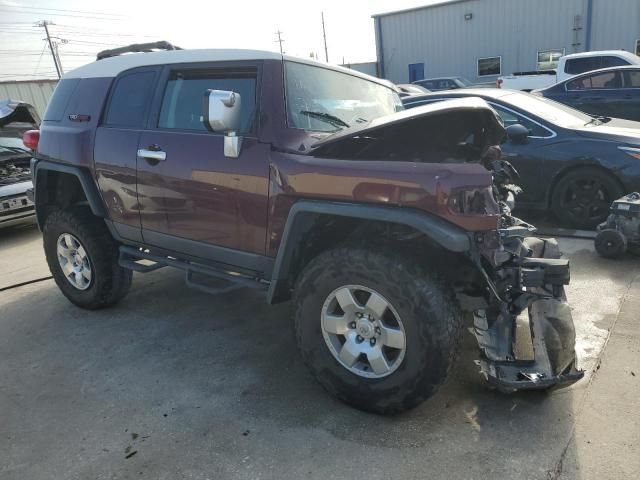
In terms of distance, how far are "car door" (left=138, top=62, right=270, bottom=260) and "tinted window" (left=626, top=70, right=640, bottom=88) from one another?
9.09 metres

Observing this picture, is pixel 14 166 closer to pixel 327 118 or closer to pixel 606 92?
pixel 327 118

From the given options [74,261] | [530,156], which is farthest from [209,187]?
[530,156]

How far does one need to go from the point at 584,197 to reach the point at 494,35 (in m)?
20.5

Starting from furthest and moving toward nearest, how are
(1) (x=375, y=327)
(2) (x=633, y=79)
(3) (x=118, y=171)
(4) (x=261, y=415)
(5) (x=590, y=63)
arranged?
(5) (x=590, y=63) < (2) (x=633, y=79) < (3) (x=118, y=171) < (4) (x=261, y=415) < (1) (x=375, y=327)

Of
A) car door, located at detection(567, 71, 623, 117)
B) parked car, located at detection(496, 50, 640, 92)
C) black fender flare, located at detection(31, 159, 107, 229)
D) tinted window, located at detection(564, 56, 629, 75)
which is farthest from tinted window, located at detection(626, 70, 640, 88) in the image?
black fender flare, located at detection(31, 159, 107, 229)

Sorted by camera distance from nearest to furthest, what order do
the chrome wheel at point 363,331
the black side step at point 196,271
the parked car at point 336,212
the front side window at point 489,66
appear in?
1. the parked car at point 336,212
2. the chrome wheel at point 363,331
3. the black side step at point 196,271
4. the front side window at point 489,66

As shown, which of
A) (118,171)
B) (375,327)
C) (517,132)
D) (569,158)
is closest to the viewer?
(375,327)

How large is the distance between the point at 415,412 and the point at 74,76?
3741mm

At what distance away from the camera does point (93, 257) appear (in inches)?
157

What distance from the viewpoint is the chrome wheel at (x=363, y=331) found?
98.0 inches

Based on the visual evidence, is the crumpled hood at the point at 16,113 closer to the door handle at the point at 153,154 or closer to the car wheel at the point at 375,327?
the door handle at the point at 153,154

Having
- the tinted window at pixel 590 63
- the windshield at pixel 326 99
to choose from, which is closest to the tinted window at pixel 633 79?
the tinted window at pixel 590 63

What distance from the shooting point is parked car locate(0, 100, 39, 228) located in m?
6.87

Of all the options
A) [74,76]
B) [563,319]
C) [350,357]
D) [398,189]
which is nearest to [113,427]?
[350,357]
